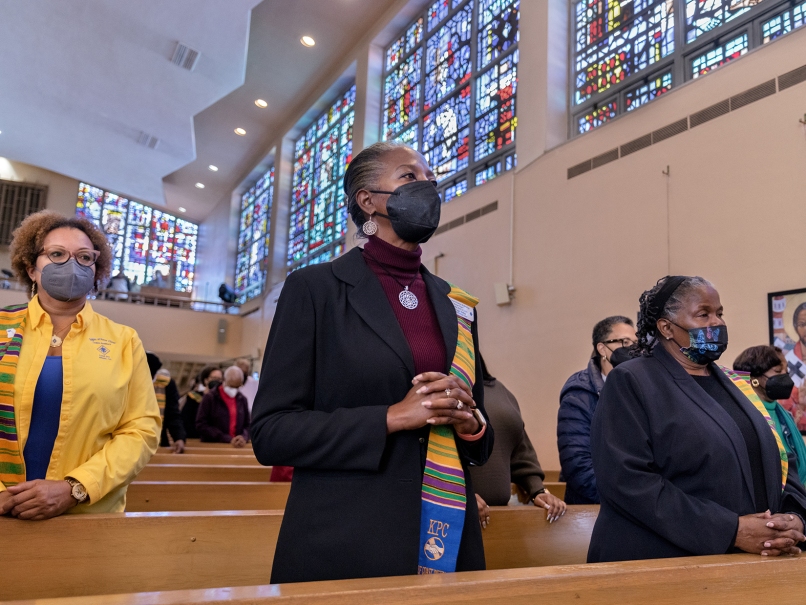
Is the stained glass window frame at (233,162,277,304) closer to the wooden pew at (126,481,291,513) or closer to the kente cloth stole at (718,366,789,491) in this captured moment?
the wooden pew at (126,481,291,513)

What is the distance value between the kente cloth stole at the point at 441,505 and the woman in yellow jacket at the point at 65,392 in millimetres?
921

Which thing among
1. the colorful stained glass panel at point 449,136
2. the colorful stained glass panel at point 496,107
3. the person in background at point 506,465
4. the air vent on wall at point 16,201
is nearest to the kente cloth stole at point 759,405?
the person in background at point 506,465

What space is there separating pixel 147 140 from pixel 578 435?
13.4 metres

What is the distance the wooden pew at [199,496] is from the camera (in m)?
2.56

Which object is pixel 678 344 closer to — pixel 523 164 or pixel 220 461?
pixel 220 461

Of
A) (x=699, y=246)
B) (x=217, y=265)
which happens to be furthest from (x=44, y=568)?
(x=217, y=265)

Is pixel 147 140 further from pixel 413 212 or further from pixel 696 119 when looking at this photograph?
pixel 413 212

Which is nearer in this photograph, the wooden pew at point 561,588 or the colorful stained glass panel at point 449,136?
the wooden pew at point 561,588

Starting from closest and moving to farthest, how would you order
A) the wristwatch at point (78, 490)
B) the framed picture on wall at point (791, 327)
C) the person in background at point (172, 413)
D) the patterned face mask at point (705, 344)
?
1. the wristwatch at point (78, 490)
2. the patterned face mask at point (705, 344)
3. the framed picture on wall at point (791, 327)
4. the person in background at point (172, 413)

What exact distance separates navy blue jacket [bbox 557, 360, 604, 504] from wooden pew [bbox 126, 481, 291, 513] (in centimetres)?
113

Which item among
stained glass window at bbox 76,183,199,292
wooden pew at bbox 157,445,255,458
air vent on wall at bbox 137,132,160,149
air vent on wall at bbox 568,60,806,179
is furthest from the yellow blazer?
stained glass window at bbox 76,183,199,292

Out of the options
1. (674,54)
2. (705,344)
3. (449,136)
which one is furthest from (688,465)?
(449,136)

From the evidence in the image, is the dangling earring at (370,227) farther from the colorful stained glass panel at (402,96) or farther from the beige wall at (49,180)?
the beige wall at (49,180)

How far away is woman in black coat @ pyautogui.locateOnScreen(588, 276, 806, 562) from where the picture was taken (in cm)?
147
